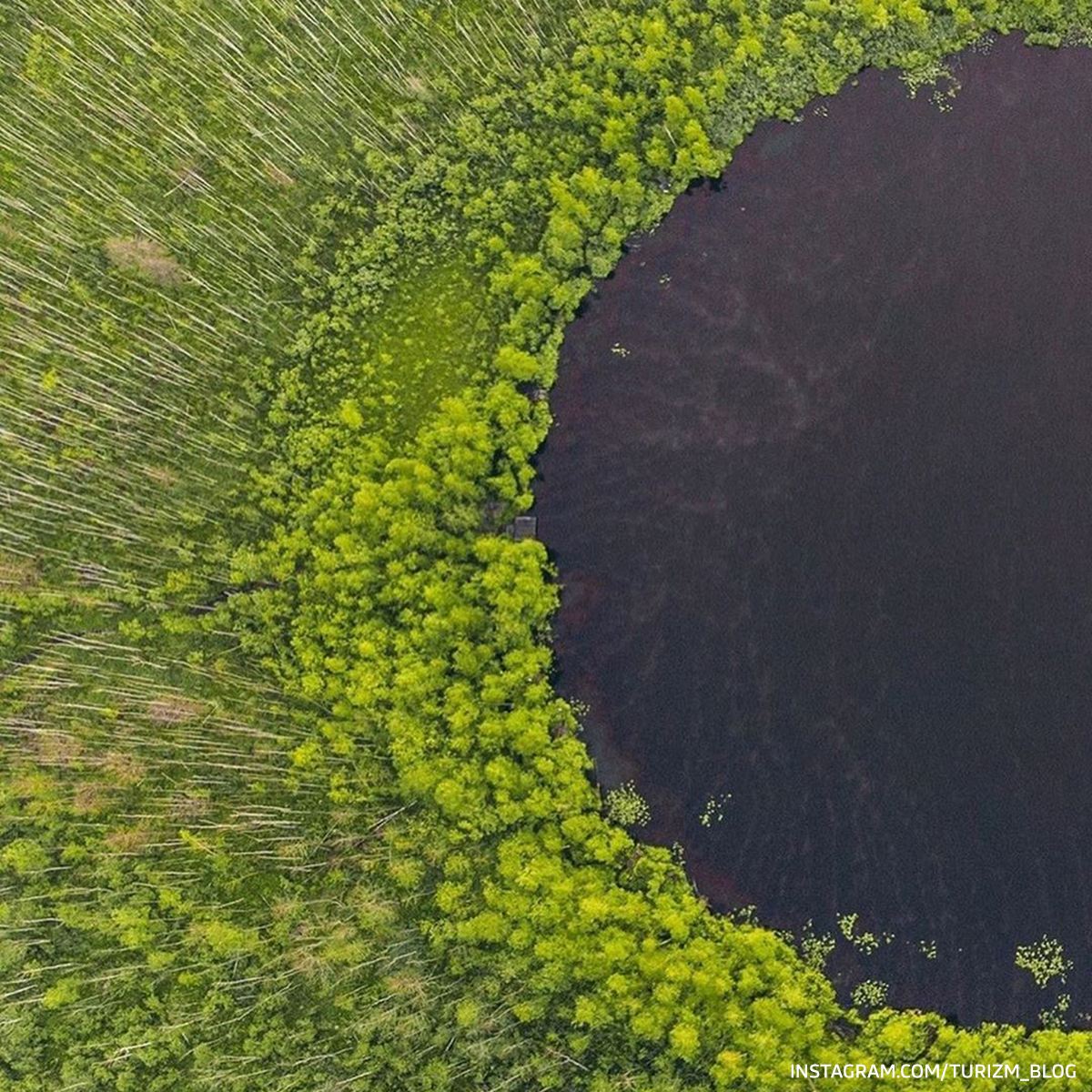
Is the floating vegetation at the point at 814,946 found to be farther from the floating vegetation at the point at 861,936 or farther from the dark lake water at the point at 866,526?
the floating vegetation at the point at 861,936

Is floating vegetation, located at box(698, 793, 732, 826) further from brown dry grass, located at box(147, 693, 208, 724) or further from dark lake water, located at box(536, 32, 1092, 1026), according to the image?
brown dry grass, located at box(147, 693, 208, 724)

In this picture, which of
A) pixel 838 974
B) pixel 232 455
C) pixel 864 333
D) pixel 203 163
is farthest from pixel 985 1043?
pixel 203 163

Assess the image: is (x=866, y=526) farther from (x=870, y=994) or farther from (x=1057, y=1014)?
(x=1057, y=1014)

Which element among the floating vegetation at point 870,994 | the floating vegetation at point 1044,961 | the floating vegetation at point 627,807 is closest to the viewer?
the floating vegetation at point 870,994

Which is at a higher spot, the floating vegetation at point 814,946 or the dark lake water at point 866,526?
the dark lake water at point 866,526

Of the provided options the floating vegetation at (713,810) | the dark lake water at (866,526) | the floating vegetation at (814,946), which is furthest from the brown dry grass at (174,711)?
the floating vegetation at (814,946)

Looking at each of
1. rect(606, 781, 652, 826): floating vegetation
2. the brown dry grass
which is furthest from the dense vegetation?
rect(606, 781, 652, 826): floating vegetation
